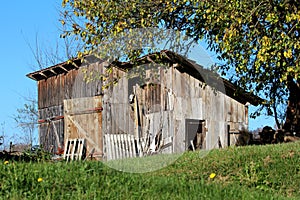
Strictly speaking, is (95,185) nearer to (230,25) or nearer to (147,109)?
(230,25)

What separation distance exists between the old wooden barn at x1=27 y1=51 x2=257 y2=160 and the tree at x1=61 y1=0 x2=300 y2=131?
105 inches

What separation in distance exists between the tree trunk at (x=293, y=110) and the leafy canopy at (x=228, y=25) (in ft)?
9.33

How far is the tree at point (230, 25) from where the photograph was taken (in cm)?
1516

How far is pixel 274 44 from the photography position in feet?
49.9

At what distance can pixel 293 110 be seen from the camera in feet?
71.8

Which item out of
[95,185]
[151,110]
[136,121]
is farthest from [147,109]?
[95,185]

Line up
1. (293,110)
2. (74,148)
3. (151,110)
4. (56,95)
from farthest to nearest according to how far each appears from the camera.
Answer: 1. (56,95)
2. (74,148)
3. (151,110)
4. (293,110)

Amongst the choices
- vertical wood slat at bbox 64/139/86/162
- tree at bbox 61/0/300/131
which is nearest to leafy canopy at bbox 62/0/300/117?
tree at bbox 61/0/300/131

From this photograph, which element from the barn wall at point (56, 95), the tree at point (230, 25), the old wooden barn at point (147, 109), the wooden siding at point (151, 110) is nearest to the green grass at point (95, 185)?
the tree at point (230, 25)

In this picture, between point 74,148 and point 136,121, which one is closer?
point 136,121

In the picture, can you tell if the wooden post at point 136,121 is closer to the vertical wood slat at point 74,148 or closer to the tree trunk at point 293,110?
the vertical wood slat at point 74,148

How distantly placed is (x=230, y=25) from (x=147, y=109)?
8.61 metres

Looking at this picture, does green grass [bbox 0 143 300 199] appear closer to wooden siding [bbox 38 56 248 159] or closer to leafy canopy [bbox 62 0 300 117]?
leafy canopy [bbox 62 0 300 117]

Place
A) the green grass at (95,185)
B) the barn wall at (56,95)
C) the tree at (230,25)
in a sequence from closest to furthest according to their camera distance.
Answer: the green grass at (95,185) → the tree at (230,25) → the barn wall at (56,95)
